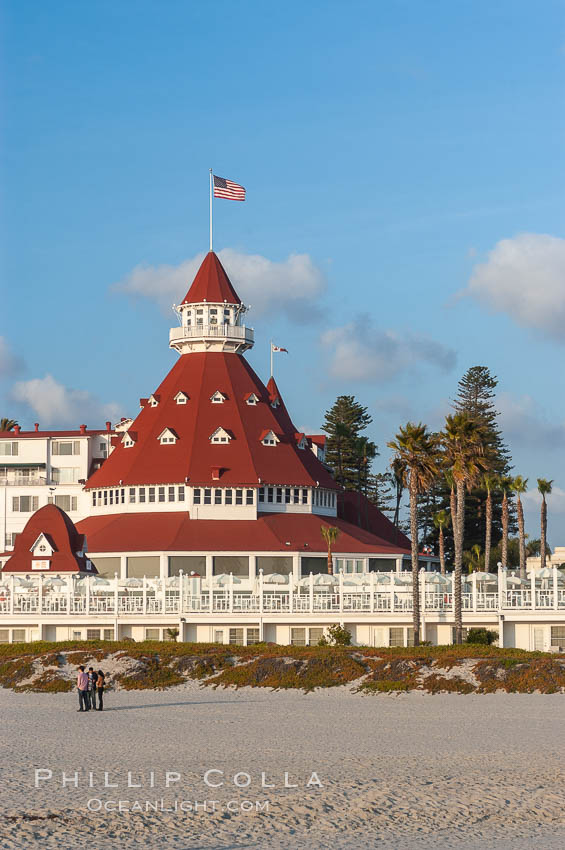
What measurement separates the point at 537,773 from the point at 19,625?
32.1 meters

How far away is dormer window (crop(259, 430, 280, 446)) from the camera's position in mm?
77812

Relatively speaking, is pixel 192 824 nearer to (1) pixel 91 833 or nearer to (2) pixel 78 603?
(1) pixel 91 833

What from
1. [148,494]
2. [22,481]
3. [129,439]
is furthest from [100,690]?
[22,481]

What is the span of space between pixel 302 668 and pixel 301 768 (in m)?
17.3

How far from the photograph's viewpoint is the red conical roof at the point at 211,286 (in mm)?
84812

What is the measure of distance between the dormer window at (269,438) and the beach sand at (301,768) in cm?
3828

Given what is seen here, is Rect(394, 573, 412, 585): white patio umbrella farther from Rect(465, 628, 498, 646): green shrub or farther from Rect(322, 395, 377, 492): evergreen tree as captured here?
Rect(322, 395, 377, 492): evergreen tree

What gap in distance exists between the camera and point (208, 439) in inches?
3029

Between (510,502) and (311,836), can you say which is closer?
(311,836)

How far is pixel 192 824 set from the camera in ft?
68.4

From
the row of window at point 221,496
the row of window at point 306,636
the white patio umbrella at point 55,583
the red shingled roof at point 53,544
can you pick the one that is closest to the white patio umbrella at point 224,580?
the row of window at point 306,636

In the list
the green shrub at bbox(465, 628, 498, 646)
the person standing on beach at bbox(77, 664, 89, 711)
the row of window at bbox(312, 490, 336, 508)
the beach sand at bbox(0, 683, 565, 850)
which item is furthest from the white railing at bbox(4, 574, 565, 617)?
the row of window at bbox(312, 490, 336, 508)

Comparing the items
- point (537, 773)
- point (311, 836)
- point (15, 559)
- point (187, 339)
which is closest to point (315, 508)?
point (187, 339)

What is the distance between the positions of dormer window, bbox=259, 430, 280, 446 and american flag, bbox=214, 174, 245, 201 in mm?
14925
